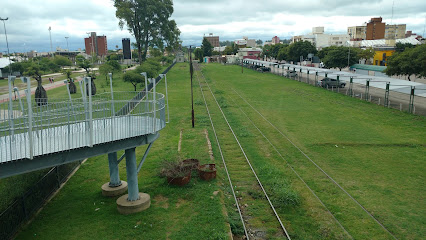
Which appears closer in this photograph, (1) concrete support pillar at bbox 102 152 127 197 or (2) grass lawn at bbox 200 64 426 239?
(2) grass lawn at bbox 200 64 426 239

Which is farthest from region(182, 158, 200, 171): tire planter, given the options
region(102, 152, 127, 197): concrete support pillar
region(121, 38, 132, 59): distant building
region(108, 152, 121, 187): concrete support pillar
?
→ region(121, 38, 132, 59): distant building

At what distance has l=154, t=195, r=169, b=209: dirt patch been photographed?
11.6 meters

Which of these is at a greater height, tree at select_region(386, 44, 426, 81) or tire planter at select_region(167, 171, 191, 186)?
tree at select_region(386, 44, 426, 81)

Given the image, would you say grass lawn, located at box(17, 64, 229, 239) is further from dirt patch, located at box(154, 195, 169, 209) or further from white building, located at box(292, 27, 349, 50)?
white building, located at box(292, 27, 349, 50)

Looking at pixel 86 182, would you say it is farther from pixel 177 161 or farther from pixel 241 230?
pixel 241 230

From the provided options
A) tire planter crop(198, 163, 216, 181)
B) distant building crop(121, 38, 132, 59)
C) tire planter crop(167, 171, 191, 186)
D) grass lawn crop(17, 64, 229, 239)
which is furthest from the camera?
distant building crop(121, 38, 132, 59)

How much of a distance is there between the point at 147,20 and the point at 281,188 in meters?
51.5

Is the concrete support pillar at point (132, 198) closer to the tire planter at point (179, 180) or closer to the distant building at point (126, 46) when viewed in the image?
the tire planter at point (179, 180)

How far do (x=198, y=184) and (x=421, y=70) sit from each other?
30.6 m

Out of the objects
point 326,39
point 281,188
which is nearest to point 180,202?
point 281,188

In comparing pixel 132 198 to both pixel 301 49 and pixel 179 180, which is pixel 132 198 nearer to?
pixel 179 180

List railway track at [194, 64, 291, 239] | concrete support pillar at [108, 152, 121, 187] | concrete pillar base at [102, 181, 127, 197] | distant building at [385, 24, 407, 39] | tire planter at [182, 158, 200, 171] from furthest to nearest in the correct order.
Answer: distant building at [385, 24, 407, 39], tire planter at [182, 158, 200, 171], concrete pillar base at [102, 181, 127, 197], concrete support pillar at [108, 152, 121, 187], railway track at [194, 64, 291, 239]

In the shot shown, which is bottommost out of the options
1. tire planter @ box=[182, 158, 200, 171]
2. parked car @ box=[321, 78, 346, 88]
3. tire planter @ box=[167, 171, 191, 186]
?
tire planter @ box=[167, 171, 191, 186]

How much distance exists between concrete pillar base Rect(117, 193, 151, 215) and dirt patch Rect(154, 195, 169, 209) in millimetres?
416
